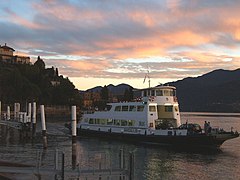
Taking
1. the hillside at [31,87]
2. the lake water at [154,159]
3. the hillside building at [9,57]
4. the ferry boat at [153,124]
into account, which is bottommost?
the lake water at [154,159]

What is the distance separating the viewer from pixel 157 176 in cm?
3103

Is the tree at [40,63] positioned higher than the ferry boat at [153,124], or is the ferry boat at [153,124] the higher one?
the tree at [40,63]

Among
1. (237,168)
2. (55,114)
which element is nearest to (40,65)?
(55,114)

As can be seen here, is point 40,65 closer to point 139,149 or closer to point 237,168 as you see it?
point 139,149

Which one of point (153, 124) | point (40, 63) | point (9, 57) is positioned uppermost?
point (9, 57)

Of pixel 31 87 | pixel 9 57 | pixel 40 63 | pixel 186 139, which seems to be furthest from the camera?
pixel 9 57

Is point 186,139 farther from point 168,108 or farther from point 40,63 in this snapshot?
point 40,63

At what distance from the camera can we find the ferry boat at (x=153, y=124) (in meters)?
45.7

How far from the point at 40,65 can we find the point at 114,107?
118 metres

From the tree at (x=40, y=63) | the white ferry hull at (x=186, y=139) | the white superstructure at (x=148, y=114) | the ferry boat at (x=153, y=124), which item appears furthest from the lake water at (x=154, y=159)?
the tree at (x=40, y=63)

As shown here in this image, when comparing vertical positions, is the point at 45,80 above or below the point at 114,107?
above

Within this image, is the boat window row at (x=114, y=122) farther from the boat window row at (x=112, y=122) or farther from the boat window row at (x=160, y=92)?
the boat window row at (x=160, y=92)

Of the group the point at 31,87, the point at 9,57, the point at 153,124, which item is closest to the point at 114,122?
the point at 153,124

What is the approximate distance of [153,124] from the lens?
51.3m
